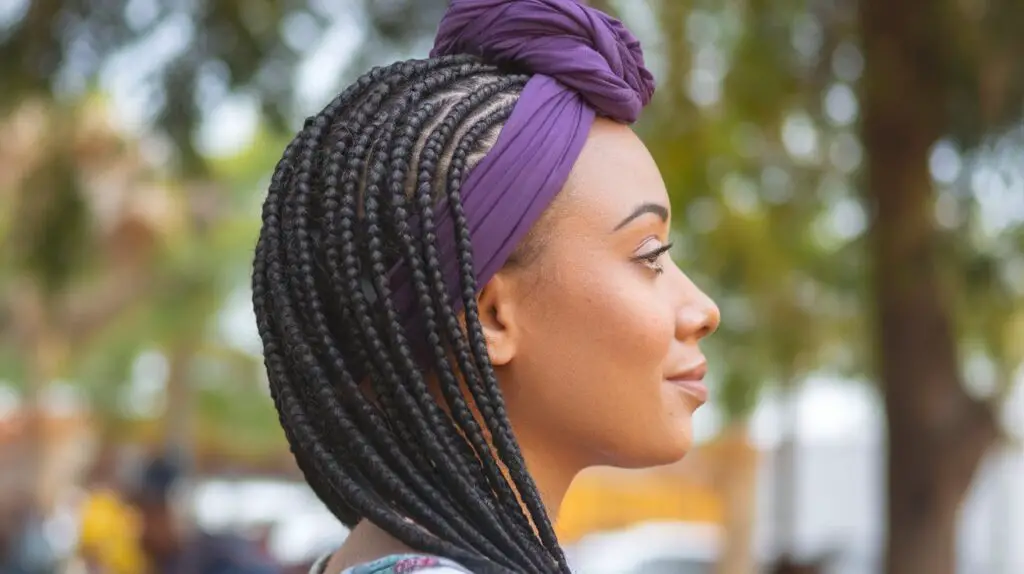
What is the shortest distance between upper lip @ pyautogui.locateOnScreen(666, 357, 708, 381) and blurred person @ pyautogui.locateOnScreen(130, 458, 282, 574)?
15.6 ft

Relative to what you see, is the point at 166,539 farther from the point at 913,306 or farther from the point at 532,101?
the point at 532,101

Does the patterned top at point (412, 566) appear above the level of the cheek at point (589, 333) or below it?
below

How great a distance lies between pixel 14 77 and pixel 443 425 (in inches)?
185

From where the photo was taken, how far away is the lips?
5.40 ft

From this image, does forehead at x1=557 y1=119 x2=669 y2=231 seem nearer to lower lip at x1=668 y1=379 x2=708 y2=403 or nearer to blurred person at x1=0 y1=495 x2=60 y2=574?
lower lip at x1=668 y1=379 x2=708 y2=403

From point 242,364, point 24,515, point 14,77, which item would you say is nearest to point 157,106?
point 14,77

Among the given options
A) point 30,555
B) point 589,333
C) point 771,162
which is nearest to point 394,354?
point 589,333

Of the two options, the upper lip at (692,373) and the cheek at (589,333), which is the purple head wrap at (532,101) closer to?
the cheek at (589,333)

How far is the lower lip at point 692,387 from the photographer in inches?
64.9

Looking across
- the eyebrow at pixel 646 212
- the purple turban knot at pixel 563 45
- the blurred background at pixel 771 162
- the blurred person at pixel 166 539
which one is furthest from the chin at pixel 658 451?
the blurred person at pixel 166 539

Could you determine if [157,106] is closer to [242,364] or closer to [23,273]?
[23,273]

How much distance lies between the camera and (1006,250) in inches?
268

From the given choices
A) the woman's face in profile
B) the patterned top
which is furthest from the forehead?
the patterned top

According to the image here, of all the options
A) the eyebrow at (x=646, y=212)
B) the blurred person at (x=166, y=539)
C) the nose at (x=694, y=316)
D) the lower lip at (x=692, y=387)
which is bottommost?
the lower lip at (x=692, y=387)
